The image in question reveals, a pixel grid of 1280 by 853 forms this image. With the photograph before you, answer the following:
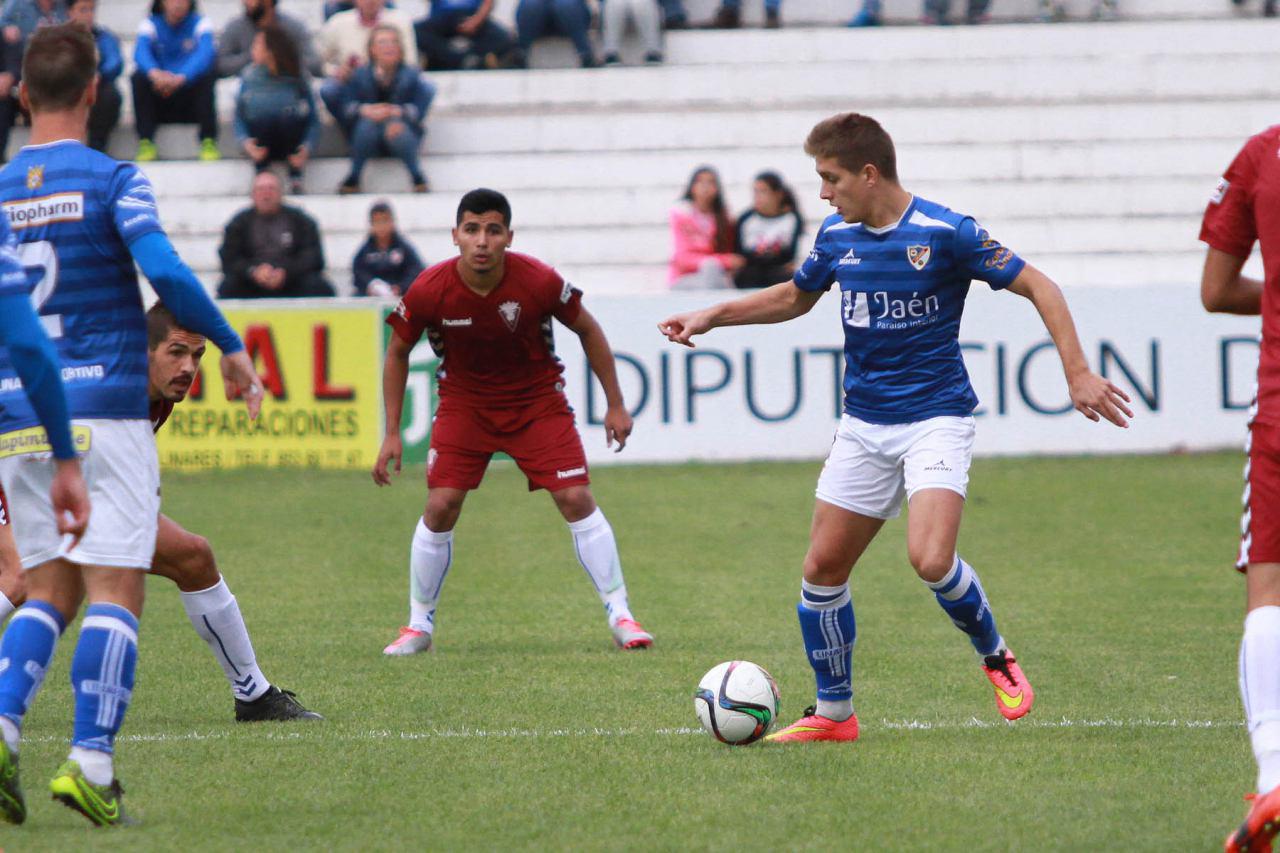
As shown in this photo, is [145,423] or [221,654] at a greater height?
[145,423]

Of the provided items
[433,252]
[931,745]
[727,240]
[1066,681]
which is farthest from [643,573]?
[433,252]

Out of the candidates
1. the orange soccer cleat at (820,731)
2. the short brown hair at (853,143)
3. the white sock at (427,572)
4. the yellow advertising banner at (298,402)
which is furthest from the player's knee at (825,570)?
the yellow advertising banner at (298,402)

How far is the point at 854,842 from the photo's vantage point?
466 cm

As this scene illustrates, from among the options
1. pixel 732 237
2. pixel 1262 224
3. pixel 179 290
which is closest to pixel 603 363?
pixel 179 290

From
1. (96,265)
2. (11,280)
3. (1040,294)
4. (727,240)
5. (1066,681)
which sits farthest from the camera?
(727,240)

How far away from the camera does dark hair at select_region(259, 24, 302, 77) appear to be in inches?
698

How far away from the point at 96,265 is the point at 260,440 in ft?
33.7

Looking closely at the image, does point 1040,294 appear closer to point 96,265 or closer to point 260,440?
point 96,265

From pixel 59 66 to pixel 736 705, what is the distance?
2.87m

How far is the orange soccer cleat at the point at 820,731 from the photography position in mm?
6113

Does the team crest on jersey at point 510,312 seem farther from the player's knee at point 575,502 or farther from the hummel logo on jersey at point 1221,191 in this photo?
the hummel logo on jersey at point 1221,191

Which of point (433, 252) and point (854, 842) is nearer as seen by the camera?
point (854, 842)

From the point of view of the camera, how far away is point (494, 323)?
322 inches

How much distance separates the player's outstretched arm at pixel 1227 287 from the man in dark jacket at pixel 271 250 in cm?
1234
